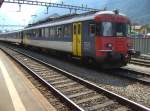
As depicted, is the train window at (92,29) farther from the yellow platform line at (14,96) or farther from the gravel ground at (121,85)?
the yellow platform line at (14,96)

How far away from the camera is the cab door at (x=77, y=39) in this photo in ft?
64.7

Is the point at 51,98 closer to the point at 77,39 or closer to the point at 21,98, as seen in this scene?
the point at 21,98

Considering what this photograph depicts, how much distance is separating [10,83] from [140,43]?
63.0ft

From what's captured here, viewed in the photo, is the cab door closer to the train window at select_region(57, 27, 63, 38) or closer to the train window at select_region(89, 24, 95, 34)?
the train window at select_region(89, 24, 95, 34)

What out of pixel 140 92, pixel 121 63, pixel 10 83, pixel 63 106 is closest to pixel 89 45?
pixel 121 63

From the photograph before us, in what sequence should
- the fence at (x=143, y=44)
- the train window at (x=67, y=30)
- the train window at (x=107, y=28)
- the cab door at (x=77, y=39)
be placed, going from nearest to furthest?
the train window at (x=107, y=28), the cab door at (x=77, y=39), the train window at (x=67, y=30), the fence at (x=143, y=44)

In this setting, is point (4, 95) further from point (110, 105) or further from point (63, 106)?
point (110, 105)

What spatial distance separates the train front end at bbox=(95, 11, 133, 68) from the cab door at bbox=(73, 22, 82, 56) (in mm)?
2337

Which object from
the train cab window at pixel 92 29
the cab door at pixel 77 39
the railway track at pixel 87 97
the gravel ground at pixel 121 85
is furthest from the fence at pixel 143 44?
the railway track at pixel 87 97

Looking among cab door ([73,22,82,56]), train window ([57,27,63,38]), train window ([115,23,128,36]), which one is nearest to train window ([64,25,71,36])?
cab door ([73,22,82,56])

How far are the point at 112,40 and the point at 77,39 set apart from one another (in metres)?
3.12

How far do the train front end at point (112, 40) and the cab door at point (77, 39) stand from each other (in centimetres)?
234

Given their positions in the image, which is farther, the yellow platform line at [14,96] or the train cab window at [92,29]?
the train cab window at [92,29]

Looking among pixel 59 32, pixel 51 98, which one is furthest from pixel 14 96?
pixel 59 32
